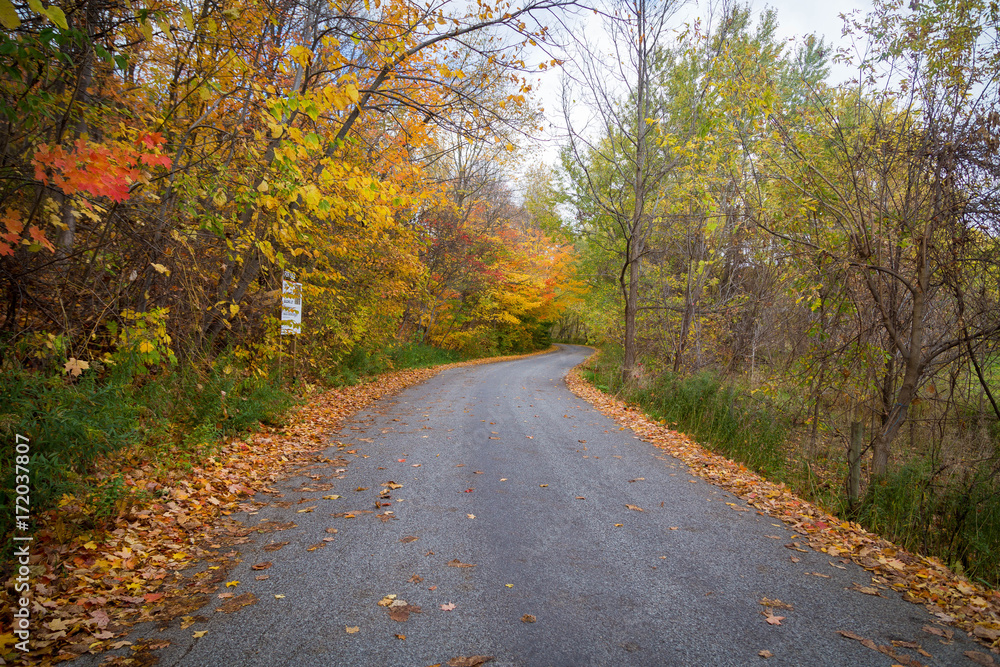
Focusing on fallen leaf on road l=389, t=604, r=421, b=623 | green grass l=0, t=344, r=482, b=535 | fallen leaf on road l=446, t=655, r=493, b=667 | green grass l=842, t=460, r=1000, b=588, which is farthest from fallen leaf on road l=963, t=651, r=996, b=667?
green grass l=0, t=344, r=482, b=535

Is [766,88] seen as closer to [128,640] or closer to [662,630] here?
[662,630]

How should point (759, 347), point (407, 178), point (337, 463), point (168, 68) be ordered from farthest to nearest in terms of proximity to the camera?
1. point (759, 347)
2. point (407, 178)
3. point (168, 68)
4. point (337, 463)

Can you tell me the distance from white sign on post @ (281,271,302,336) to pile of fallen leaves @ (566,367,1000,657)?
22.2 feet

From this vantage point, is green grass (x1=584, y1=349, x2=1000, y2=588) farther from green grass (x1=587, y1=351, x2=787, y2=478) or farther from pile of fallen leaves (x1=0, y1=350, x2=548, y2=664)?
pile of fallen leaves (x1=0, y1=350, x2=548, y2=664)

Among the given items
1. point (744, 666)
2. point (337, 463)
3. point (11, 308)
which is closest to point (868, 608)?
point (744, 666)

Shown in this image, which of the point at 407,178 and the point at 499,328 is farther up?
the point at 407,178

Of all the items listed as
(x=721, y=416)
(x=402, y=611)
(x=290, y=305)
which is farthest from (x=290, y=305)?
(x=721, y=416)

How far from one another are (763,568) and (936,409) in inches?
227

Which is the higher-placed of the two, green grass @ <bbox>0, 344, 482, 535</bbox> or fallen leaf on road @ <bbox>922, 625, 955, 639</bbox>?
green grass @ <bbox>0, 344, 482, 535</bbox>

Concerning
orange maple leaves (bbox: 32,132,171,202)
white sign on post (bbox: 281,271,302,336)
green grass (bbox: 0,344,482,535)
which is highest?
orange maple leaves (bbox: 32,132,171,202)

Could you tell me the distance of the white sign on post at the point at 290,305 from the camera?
8.38m

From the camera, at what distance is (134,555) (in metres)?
3.29

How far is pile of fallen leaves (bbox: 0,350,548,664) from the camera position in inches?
101

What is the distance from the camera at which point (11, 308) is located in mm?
4184
